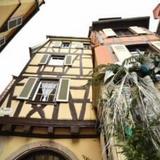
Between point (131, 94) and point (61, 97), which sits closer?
point (131, 94)

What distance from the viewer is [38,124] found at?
9.02 metres

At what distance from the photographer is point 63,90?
36.1 feet

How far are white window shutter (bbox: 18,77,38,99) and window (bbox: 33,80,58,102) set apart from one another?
0.73 feet

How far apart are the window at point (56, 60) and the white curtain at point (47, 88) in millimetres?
1935

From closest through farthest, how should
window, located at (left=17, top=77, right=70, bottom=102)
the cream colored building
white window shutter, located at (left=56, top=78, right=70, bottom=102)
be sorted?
1. the cream colored building
2. white window shutter, located at (left=56, top=78, right=70, bottom=102)
3. window, located at (left=17, top=77, right=70, bottom=102)

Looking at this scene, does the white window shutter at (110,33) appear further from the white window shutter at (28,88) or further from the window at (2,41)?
the window at (2,41)

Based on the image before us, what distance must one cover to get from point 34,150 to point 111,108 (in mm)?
3556

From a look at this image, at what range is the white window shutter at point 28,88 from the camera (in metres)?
10.5

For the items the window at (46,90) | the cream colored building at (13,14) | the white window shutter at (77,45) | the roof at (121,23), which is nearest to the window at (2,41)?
the cream colored building at (13,14)

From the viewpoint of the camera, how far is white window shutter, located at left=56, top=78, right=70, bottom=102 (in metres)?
10.4

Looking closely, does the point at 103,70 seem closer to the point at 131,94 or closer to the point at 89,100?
the point at 131,94

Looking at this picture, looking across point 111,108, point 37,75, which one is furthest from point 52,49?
point 111,108

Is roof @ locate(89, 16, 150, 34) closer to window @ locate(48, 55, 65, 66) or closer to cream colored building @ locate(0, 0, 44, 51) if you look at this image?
window @ locate(48, 55, 65, 66)

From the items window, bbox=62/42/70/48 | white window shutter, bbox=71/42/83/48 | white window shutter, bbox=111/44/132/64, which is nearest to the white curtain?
white window shutter, bbox=111/44/132/64
